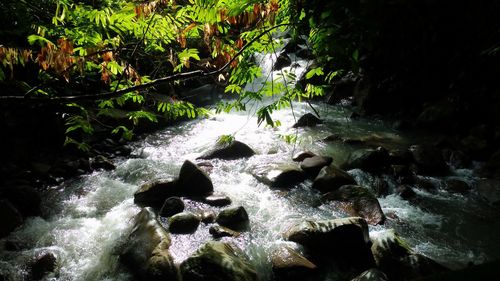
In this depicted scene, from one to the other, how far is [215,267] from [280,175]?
3780 millimetres

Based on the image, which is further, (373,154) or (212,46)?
(373,154)

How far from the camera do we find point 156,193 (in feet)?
22.5

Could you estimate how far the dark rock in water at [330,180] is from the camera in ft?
24.3

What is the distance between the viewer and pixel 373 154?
8.55 metres

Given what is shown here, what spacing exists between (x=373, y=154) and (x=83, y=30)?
7.53 metres

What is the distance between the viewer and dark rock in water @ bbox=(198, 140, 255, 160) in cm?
943

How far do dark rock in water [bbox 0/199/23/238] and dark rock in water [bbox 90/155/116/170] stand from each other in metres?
2.70

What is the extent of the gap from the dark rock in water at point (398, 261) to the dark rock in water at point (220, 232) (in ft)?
7.93

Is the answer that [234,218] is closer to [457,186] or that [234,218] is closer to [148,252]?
[148,252]

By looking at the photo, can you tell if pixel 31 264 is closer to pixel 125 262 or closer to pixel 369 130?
pixel 125 262

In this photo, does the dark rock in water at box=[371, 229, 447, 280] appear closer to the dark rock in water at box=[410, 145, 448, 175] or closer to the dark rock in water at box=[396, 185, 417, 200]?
the dark rock in water at box=[396, 185, 417, 200]

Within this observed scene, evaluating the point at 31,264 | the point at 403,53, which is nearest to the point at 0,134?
the point at 31,264

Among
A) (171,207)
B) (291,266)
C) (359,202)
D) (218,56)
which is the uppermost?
(218,56)

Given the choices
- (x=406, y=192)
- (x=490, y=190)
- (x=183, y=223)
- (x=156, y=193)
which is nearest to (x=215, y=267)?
(x=183, y=223)
